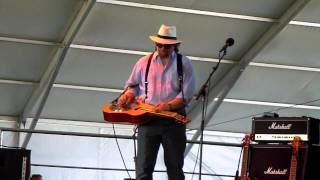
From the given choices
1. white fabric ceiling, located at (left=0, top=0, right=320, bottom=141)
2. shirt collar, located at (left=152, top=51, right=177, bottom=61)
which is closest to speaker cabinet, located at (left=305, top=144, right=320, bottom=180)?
shirt collar, located at (left=152, top=51, right=177, bottom=61)

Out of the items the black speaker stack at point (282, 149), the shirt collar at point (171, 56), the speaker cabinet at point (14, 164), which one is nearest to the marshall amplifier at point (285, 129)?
the black speaker stack at point (282, 149)

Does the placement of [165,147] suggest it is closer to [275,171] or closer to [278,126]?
[275,171]

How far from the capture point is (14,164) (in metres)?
5.75

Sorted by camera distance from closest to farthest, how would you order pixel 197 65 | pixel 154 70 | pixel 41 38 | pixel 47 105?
pixel 154 70 < pixel 41 38 < pixel 197 65 < pixel 47 105

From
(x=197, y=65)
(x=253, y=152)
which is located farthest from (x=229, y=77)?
(x=253, y=152)

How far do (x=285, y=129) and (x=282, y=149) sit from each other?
0.19 meters

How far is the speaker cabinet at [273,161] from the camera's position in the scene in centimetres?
580

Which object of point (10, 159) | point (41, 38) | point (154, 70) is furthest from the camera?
point (41, 38)

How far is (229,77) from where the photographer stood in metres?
13.0

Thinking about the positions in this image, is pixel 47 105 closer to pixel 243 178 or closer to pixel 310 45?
pixel 310 45

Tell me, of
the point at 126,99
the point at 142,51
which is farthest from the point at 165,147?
the point at 142,51

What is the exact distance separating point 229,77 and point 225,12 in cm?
201

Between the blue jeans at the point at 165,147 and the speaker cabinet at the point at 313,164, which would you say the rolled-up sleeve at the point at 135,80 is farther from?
the speaker cabinet at the point at 313,164

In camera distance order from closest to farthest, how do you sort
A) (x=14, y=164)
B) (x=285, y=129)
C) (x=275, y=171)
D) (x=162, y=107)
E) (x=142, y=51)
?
(x=162, y=107)
(x=14, y=164)
(x=275, y=171)
(x=285, y=129)
(x=142, y=51)
